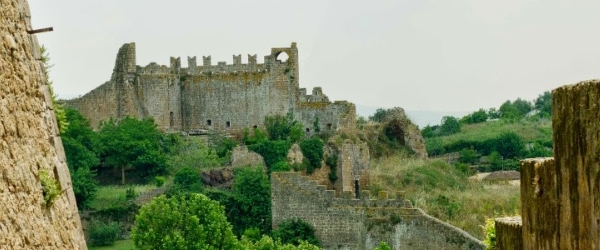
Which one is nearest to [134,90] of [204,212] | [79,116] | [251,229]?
[79,116]

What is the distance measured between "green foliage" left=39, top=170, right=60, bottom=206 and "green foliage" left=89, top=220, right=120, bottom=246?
31040 millimetres

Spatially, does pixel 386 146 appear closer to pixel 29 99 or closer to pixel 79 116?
pixel 79 116

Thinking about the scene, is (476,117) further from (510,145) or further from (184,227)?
(184,227)

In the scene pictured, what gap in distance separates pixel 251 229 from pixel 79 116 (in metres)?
11.9

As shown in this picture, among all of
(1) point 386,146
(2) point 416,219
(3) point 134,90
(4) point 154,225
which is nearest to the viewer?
(4) point 154,225

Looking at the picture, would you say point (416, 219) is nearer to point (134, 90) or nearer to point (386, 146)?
point (386, 146)

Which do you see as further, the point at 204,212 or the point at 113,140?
the point at 113,140

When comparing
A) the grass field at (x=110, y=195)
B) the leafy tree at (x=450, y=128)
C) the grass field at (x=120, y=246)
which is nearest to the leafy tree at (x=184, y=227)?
the grass field at (x=120, y=246)

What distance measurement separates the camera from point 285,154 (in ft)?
145

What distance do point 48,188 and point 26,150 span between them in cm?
33

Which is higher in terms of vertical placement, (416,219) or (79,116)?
(79,116)

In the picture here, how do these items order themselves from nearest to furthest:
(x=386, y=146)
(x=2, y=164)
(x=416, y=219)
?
(x=2, y=164), (x=416, y=219), (x=386, y=146)

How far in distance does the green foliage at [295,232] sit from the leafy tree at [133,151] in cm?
791

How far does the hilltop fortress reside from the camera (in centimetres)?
5094
